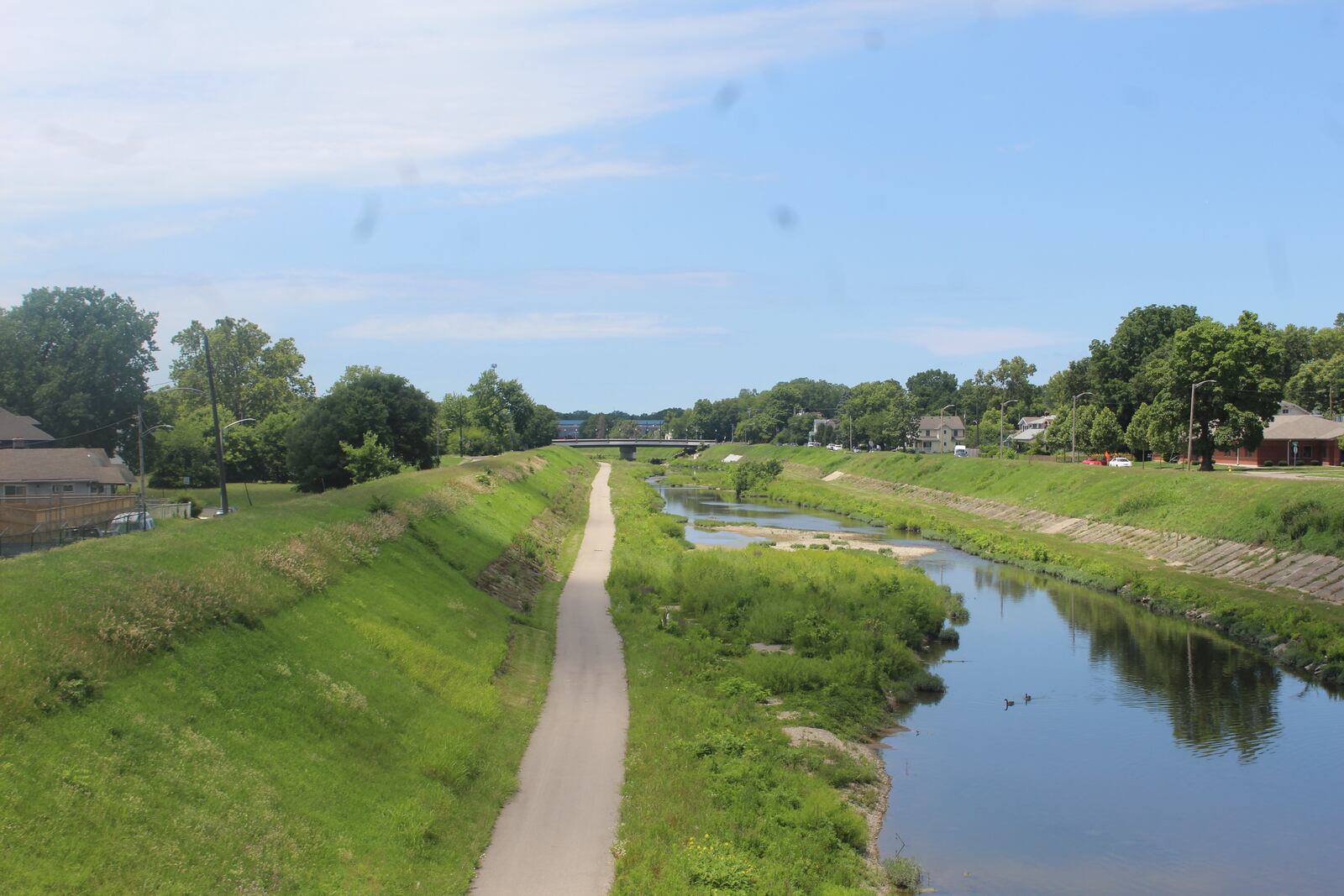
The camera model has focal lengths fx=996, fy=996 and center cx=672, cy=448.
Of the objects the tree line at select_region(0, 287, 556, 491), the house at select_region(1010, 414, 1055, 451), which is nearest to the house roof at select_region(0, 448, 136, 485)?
the tree line at select_region(0, 287, 556, 491)

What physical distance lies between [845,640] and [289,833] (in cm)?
2455

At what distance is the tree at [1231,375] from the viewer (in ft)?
251

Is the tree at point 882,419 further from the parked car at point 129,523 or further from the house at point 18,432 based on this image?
the parked car at point 129,523

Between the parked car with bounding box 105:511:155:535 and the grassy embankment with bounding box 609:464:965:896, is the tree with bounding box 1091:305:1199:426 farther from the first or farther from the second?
the parked car with bounding box 105:511:155:535

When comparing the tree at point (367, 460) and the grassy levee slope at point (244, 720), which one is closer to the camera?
the grassy levee slope at point (244, 720)

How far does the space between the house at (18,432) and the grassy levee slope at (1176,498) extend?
74.7m

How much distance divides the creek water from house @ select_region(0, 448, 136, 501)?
47.5 meters

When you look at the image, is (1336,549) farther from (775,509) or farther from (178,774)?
(775,509)

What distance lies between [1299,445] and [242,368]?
113 metres

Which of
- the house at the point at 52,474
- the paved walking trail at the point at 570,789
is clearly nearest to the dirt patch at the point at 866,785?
the paved walking trail at the point at 570,789

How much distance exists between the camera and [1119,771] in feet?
89.6

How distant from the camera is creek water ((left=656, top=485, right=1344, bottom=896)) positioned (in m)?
21.4

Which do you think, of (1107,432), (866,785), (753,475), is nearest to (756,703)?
(866,785)

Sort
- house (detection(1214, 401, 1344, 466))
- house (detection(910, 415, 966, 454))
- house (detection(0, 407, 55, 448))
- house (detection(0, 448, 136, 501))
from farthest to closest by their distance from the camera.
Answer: house (detection(910, 415, 966, 454)), house (detection(1214, 401, 1344, 466)), house (detection(0, 407, 55, 448)), house (detection(0, 448, 136, 501))
